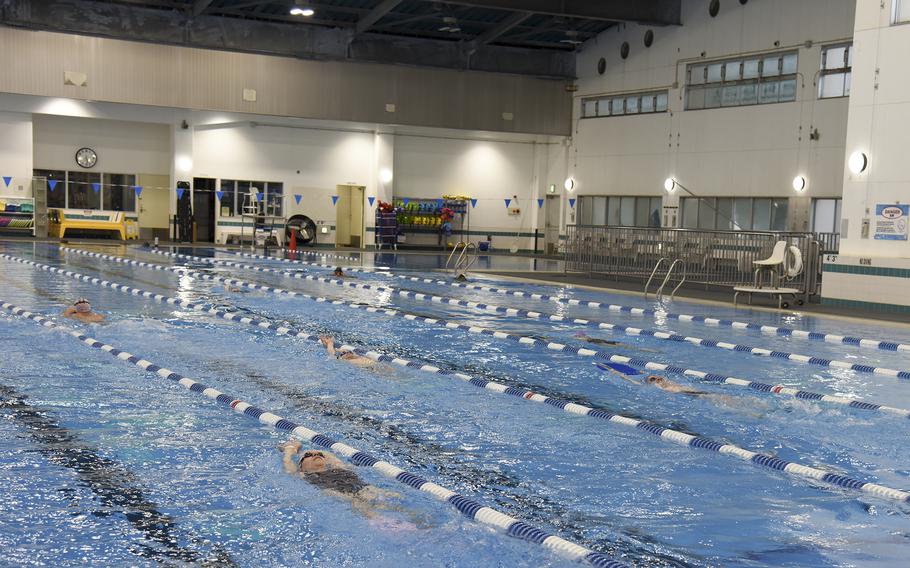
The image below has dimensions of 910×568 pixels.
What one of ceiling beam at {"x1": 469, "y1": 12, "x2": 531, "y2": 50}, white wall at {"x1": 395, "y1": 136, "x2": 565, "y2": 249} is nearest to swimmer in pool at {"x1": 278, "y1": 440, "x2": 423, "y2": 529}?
ceiling beam at {"x1": 469, "y1": 12, "x2": 531, "y2": 50}

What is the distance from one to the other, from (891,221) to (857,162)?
45.4 inches

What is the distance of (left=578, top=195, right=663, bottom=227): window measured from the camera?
1141 inches

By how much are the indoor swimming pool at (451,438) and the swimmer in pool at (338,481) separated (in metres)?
0.07

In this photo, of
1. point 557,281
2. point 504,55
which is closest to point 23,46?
point 504,55

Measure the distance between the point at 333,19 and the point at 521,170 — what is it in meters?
9.54

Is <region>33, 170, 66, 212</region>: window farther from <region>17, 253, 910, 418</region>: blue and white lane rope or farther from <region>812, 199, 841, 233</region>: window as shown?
<region>812, 199, 841, 233</region>: window

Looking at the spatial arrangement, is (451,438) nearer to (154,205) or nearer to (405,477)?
(405,477)

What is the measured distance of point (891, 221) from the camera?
15.4 m

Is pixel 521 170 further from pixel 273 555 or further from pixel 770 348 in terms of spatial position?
pixel 273 555

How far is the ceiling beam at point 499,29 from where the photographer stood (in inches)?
1098

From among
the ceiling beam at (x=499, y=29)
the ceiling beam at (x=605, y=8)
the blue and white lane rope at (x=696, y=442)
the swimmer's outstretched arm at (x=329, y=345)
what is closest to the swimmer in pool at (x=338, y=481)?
the blue and white lane rope at (x=696, y=442)

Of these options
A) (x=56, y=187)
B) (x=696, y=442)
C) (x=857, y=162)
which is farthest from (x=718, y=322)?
(x=56, y=187)

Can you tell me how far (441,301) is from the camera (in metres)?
15.8

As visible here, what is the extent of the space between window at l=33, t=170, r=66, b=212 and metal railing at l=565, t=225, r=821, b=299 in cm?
1631
